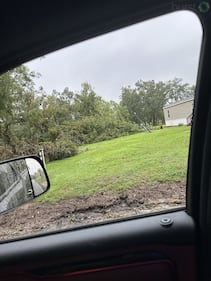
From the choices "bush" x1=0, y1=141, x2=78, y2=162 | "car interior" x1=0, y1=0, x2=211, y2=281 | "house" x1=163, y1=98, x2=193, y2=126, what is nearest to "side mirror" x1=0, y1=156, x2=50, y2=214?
"bush" x1=0, y1=141, x2=78, y2=162

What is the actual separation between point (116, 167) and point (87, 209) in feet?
0.87

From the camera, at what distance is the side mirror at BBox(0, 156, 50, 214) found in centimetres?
149

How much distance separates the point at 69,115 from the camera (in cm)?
164

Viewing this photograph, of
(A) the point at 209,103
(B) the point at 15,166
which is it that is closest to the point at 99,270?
(B) the point at 15,166

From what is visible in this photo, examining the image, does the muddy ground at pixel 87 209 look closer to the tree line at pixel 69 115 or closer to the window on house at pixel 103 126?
the window on house at pixel 103 126

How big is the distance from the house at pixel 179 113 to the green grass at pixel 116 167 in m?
0.06

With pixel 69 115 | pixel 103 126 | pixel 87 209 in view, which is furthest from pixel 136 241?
pixel 69 115

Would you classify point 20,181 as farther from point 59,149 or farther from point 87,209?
point 87,209

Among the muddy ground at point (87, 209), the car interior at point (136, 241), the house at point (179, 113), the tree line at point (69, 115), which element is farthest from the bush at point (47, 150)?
the house at point (179, 113)

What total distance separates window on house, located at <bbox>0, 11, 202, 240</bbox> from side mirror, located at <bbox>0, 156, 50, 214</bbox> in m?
0.09

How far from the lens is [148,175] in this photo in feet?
5.55

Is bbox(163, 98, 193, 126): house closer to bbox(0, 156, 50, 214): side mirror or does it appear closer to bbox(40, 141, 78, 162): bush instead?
bbox(40, 141, 78, 162): bush

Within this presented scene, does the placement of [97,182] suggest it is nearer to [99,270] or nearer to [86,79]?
[99,270]

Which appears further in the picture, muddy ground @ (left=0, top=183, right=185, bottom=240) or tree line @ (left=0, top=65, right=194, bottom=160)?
muddy ground @ (left=0, top=183, right=185, bottom=240)
